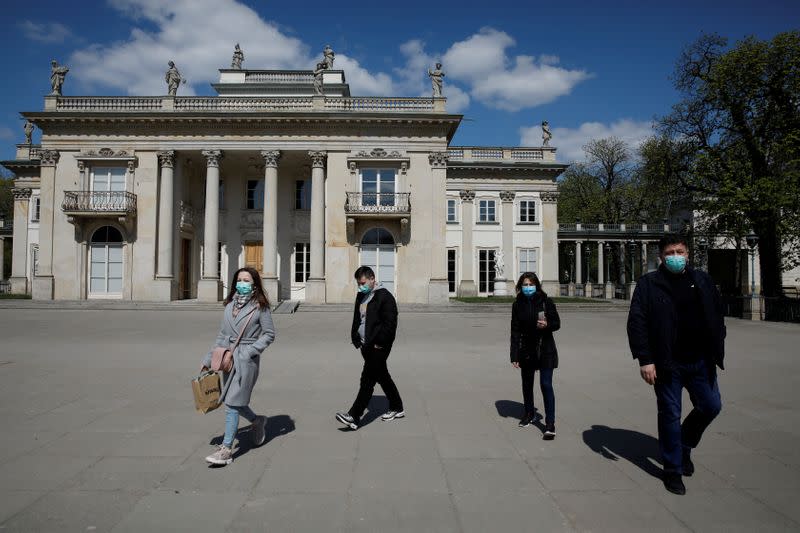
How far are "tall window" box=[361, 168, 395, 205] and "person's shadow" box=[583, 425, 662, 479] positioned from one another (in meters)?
22.3

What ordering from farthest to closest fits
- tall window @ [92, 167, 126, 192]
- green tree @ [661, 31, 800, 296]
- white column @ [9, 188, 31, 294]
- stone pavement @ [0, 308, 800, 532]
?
1. white column @ [9, 188, 31, 294]
2. tall window @ [92, 167, 126, 192]
3. green tree @ [661, 31, 800, 296]
4. stone pavement @ [0, 308, 800, 532]

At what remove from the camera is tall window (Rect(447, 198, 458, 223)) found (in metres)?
38.5

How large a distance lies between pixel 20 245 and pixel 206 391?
1457 inches

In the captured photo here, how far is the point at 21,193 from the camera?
1457 inches

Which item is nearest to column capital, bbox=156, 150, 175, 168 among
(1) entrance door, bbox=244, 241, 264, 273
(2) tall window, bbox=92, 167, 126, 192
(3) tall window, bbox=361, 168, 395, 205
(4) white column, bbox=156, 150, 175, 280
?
(4) white column, bbox=156, 150, 175, 280

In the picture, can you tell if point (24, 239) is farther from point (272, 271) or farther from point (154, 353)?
point (154, 353)

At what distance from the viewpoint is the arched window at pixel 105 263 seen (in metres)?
26.9

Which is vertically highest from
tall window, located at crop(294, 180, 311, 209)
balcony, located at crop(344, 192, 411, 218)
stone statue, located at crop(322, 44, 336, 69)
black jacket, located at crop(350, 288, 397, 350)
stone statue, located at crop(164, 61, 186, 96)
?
stone statue, located at crop(322, 44, 336, 69)

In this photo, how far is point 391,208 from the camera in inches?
1035

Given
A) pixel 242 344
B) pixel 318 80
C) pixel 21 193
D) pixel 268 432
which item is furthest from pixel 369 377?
pixel 21 193

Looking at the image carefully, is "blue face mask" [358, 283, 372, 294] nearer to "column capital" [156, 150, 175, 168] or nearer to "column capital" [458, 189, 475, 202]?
"column capital" [156, 150, 175, 168]

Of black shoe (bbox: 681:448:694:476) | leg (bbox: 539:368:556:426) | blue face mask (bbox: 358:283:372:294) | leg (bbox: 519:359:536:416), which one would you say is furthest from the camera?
blue face mask (bbox: 358:283:372:294)

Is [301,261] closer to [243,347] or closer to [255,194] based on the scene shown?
[255,194]

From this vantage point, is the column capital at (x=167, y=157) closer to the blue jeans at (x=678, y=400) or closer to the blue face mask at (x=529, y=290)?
the blue face mask at (x=529, y=290)
